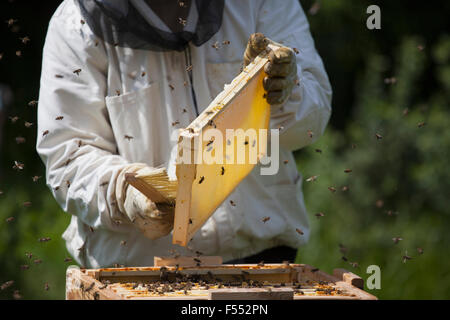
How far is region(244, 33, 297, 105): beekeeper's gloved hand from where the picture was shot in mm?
2049

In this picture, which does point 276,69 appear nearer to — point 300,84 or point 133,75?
point 300,84

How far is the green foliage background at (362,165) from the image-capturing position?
4.76m

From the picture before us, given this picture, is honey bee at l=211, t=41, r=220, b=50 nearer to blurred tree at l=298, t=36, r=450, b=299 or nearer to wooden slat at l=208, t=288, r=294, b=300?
wooden slat at l=208, t=288, r=294, b=300

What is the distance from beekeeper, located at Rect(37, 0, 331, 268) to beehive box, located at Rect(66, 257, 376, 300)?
276 mm

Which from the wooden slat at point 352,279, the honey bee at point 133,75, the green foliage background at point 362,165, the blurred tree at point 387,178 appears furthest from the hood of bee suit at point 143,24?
the blurred tree at point 387,178

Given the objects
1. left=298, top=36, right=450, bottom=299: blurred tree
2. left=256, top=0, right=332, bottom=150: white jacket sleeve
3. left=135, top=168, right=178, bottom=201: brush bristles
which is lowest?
left=298, top=36, right=450, bottom=299: blurred tree

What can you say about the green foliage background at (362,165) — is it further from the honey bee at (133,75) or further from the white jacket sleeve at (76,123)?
the honey bee at (133,75)

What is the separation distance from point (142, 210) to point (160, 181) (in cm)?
22

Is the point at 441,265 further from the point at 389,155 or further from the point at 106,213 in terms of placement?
the point at 106,213

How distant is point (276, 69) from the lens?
2059 millimetres

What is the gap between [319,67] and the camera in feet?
8.34

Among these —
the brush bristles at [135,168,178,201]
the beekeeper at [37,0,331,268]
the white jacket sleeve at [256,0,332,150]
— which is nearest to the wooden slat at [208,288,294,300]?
the brush bristles at [135,168,178,201]
